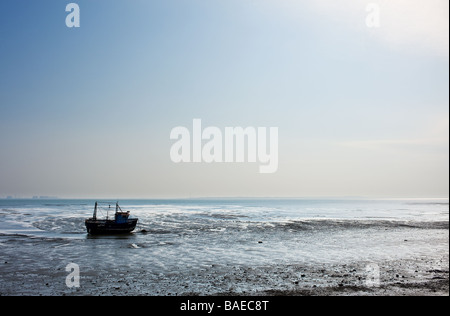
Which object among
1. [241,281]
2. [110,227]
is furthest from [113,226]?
[241,281]

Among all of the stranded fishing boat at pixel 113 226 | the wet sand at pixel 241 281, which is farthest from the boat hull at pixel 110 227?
the wet sand at pixel 241 281

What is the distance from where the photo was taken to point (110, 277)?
18266 millimetres

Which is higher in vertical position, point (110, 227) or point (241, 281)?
point (241, 281)

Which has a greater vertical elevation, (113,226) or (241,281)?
(241,281)

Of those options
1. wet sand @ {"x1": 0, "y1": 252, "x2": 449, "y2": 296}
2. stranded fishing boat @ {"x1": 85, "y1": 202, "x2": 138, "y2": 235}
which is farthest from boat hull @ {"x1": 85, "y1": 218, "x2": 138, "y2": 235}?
wet sand @ {"x1": 0, "y1": 252, "x2": 449, "y2": 296}

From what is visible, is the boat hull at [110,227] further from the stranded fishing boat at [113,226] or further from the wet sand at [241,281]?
the wet sand at [241,281]

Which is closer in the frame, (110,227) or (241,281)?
(241,281)

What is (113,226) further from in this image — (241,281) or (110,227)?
(241,281)

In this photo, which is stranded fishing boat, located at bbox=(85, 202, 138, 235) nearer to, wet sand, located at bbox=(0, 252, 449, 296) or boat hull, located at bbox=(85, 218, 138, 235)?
boat hull, located at bbox=(85, 218, 138, 235)

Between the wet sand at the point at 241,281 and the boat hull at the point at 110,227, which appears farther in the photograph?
the boat hull at the point at 110,227

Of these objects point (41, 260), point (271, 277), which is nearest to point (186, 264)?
point (271, 277)

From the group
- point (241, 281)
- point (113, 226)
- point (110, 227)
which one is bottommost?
point (110, 227)

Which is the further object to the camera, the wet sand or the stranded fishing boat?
the stranded fishing boat
